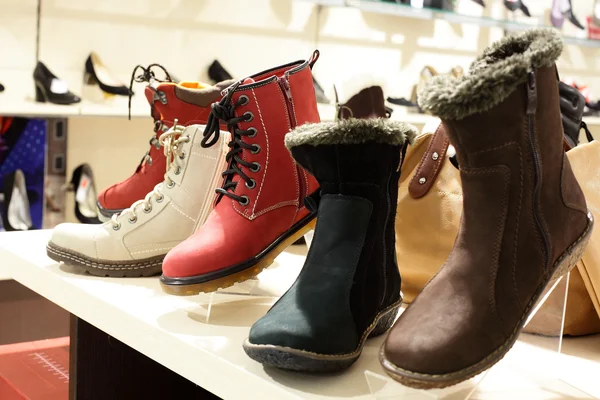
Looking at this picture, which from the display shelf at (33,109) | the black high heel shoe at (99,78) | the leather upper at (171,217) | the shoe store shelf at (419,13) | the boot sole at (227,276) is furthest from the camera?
the shoe store shelf at (419,13)

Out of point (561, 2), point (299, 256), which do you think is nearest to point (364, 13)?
point (561, 2)

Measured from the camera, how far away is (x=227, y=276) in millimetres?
887

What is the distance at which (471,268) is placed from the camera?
0.68 meters

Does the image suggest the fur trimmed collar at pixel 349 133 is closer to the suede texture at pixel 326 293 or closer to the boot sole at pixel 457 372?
the suede texture at pixel 326 293

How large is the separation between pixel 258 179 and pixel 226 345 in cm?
23

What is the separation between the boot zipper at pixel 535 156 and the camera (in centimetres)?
64

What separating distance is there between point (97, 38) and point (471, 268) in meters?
2.39

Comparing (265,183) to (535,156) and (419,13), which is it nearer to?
(535,156)

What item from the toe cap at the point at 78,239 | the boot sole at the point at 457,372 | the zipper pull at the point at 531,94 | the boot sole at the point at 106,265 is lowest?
the boot sole at the point at 106,265

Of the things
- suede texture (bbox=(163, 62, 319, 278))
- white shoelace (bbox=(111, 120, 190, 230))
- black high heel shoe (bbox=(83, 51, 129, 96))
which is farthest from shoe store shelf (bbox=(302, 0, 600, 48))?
suede texture (bbox=(163, 62, 319, 278))

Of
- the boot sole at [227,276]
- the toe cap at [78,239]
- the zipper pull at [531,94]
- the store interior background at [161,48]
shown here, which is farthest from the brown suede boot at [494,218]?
the store interior background at [161,48]

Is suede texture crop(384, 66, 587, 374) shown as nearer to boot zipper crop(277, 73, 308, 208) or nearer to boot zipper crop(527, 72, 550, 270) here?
boot zipper crop(527, 72, 550, 270)

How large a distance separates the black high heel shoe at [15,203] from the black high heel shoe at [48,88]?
293 millimetres

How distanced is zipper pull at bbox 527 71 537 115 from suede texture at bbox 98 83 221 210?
23.0 inches
